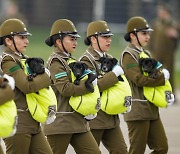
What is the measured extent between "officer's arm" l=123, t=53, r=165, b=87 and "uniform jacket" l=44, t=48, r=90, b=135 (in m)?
1.16

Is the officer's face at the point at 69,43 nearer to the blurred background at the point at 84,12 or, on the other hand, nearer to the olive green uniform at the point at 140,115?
the olive green uniform at the point at 140,115

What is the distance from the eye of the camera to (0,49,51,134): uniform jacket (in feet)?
31.4

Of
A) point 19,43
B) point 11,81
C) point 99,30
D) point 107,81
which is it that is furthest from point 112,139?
point 11,81

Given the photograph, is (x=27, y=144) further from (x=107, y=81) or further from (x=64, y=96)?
(x=107, y=81)

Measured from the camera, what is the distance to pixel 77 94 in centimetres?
1012

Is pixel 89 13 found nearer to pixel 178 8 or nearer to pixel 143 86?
pixel 178 8

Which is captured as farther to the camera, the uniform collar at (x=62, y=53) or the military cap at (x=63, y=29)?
the military cap at (x=63, y=29)

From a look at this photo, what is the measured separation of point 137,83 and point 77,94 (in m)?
1.35

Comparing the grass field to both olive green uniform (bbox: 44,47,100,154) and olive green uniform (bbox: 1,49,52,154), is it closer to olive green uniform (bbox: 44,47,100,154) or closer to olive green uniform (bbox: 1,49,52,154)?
olive green uniform (bbox: 44,47,100,154)

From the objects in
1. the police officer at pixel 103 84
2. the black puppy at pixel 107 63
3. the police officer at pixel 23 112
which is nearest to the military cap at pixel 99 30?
the police officer at pixel 103 84

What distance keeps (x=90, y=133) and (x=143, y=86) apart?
1.29m

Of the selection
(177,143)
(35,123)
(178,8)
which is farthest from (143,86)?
(178,8)

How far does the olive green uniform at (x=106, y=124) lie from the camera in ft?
34.9

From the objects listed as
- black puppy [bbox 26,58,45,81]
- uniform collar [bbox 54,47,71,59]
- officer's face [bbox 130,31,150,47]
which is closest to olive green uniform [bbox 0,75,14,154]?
black puppy [bbox 26,58,45,81]
